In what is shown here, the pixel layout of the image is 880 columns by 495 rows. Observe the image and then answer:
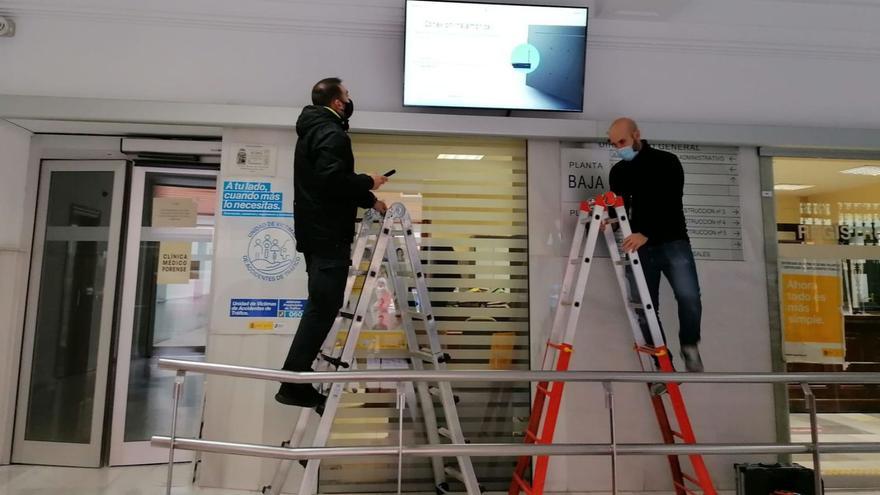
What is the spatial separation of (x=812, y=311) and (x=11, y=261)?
5.14m

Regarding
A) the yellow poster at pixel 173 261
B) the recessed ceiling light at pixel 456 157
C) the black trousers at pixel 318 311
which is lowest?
the black trousers at pixel 318 311

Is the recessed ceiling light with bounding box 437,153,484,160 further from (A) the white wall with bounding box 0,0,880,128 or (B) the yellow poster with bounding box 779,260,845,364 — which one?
(B) the yellow poster with bounding box 779,260,845,364

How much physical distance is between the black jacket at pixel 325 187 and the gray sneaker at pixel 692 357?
77.1 inches

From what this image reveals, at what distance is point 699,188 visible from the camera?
2.98 metres

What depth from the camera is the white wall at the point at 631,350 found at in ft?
9.17

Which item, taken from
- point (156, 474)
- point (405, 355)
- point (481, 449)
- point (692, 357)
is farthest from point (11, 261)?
point (692, 357)

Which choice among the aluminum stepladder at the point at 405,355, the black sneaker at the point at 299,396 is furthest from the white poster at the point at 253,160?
the black sneaker at the point at 299,396

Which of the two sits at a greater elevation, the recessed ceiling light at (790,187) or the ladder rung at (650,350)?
the recessed ceiling light at (790,187)

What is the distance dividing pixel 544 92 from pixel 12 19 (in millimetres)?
3225

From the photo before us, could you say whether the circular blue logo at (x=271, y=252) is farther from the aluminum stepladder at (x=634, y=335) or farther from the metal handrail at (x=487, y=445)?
the aluminum stepladder at (x=634, y=335)

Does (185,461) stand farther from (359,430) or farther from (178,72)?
(178,72)

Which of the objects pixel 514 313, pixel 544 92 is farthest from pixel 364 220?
pixel 544 92

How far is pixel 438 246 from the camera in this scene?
2912 mm

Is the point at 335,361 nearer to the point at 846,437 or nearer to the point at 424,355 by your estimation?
the point at 424,355
